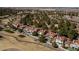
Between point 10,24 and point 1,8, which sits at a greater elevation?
point 1,8

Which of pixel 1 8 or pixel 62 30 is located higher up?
pixel 1 8
